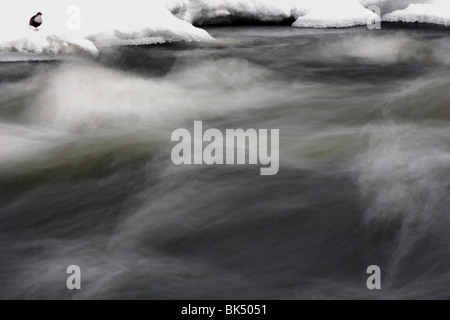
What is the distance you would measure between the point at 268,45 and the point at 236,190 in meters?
4.67

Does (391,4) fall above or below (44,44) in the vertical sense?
above

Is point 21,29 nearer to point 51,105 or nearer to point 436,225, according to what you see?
point 51,105

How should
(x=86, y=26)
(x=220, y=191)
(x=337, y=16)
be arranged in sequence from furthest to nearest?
(x=337, y=16) < (x=86, y=26) < (x=220, y=191)

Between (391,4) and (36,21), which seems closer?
(36,21)

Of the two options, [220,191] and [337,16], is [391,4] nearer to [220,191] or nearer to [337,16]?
[337,16]

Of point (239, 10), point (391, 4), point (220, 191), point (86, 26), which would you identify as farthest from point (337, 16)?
point (220, 191)

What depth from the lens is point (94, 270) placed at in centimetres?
292

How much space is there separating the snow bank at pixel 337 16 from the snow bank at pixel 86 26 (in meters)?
2.13

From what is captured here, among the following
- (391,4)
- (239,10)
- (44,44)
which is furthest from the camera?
(391,4)

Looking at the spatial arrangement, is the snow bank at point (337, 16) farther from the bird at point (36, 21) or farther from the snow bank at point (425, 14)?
the bird at point (36, 21)

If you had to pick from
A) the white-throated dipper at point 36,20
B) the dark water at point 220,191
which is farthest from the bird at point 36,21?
the dark water at point 220,191

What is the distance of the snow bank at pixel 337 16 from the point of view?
31.2 feet

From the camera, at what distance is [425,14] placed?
9.66m

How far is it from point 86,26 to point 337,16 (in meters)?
3.92
